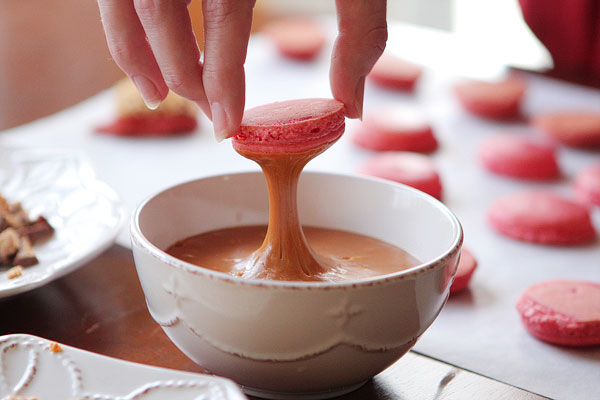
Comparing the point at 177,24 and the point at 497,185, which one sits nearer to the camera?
the point at 177,24

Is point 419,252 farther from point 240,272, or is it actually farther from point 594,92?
point 594,92

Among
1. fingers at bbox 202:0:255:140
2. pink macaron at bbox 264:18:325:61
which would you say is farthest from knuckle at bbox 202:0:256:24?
pink macaron at bbox 264:18:325:61

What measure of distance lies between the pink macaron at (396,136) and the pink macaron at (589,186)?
304mm

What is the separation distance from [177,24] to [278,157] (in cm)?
16

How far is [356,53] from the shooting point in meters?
0.75

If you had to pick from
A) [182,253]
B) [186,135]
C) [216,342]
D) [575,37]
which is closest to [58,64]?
[186,135]

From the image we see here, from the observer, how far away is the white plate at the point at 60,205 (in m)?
0.83

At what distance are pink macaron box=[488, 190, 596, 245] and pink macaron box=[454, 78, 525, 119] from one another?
50cm

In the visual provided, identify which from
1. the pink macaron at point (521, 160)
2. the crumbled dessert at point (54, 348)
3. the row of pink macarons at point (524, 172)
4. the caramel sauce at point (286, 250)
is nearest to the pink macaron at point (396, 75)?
the row of pink macarons at point (524, 172)

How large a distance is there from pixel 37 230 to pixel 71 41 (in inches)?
93.0

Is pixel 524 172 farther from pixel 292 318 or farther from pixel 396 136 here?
pixel 292 318

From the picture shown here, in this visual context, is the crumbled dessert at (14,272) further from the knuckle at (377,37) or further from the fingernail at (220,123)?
the knuckle at (377,37)

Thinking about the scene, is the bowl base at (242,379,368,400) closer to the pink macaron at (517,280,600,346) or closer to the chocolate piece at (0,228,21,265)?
the pink macaron at (517,280,600,346)

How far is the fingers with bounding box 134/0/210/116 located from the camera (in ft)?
2.29
